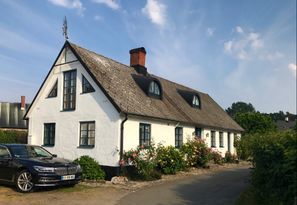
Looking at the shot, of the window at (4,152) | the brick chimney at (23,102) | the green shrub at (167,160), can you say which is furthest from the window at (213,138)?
the brick chimney at (23,102)

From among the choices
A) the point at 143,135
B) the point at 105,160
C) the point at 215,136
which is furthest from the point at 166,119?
the point at 215,136

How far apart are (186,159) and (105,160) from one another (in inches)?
207

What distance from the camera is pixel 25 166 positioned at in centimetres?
1178

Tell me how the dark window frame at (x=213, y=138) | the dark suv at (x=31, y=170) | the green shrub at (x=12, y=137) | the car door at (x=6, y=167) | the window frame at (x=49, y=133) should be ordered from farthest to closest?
the green shrub at (x=12, y=137), the dark window frame at (x=213, y=138), the window frame at (x=49, y=133), the car door at (x=6, y=167), the dark suv at (x=31, y=170)

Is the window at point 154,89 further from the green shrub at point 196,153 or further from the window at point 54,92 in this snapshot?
the window at point 54,92

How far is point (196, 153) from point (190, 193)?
324 inches

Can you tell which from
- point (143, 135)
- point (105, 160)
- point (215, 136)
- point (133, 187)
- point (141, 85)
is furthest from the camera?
point (215, 136)

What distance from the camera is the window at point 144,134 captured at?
17.1 meters

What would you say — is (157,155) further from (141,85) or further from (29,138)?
(29,138)

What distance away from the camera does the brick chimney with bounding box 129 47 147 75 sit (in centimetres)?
2281

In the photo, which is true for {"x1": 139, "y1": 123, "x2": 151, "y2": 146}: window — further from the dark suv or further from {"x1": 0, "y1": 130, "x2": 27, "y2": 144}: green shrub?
{"x1": 0, "y1": 130, "x2": 27, "y2": 144}: green shrub

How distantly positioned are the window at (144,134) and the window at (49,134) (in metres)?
5.22

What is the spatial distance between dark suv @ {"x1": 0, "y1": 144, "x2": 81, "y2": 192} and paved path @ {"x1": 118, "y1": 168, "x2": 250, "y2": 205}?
2.35m

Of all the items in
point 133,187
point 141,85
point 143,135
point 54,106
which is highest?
point 141,85
